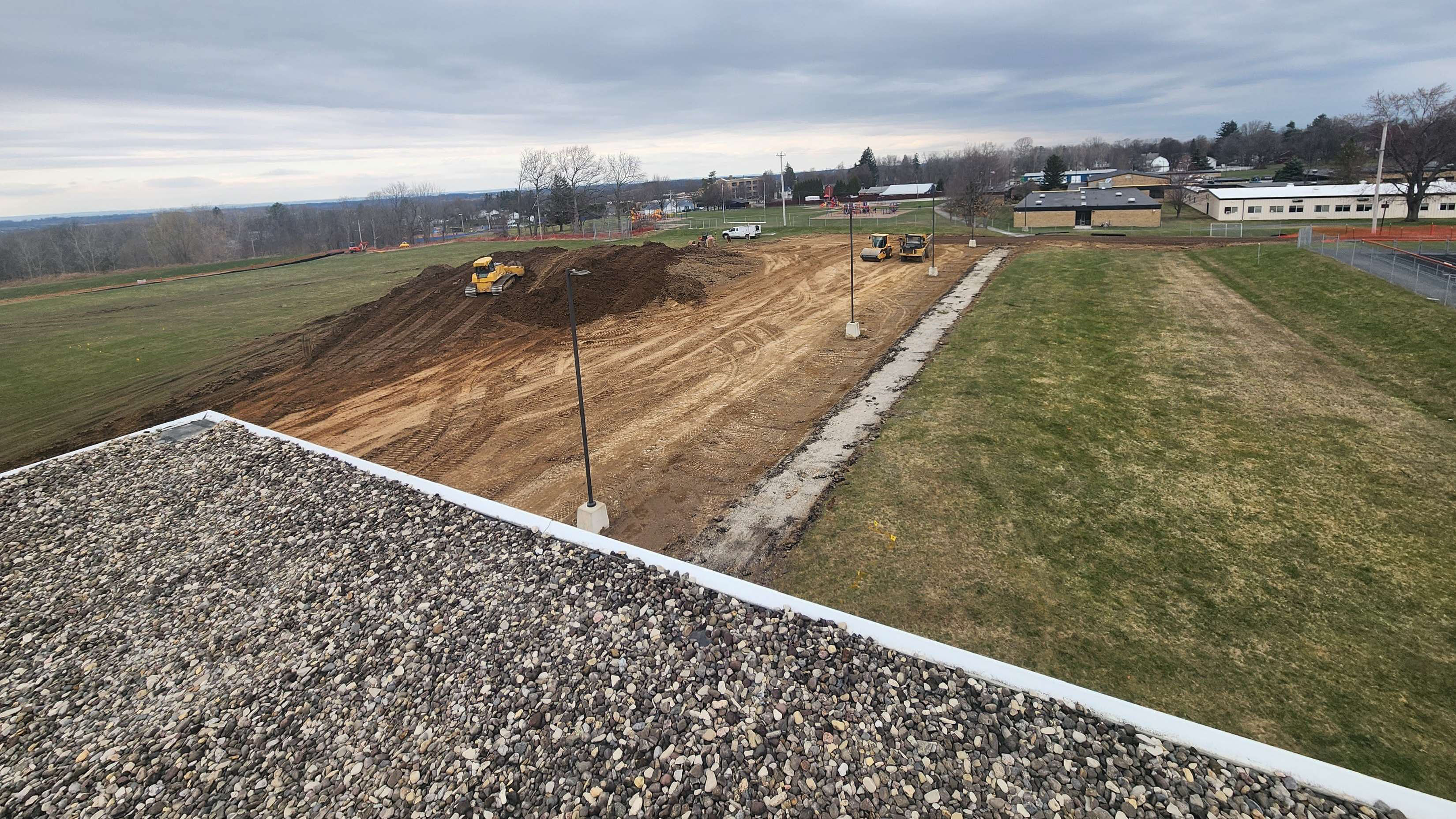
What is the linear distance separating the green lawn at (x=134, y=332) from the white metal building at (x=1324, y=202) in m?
75.4

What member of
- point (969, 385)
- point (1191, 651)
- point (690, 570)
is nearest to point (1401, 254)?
point (969, 385)

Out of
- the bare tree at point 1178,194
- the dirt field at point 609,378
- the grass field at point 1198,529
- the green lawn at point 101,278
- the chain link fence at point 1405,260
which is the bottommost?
the grass field at point 1198,529

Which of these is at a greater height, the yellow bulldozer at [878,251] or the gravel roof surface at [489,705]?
the yellow bulldozer at [878,251]

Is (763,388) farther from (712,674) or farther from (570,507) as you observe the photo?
(712,674)

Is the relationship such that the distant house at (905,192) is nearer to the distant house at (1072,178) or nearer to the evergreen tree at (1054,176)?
the distant house at (1072,178)

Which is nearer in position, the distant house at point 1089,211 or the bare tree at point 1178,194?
the distant house at point 1089,211

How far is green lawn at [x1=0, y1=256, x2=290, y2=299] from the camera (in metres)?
62.1

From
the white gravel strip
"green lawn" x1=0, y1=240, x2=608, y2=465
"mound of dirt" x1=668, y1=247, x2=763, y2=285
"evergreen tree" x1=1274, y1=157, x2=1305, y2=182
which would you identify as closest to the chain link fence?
the white gravel strip

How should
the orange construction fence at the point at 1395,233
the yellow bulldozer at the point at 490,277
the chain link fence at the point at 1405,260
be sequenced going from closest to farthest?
the chain link fence at the point at 1405,260 < the yellow bulldozer at the point at 490,277 < the orange construction fence at the point at 1395,233

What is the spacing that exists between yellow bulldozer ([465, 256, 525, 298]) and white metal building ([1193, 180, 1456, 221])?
231 feet

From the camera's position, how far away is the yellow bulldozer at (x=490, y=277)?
35500 millimetres

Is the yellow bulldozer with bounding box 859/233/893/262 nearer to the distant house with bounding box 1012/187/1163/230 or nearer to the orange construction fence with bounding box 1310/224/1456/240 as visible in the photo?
the orange construction fence with bounding box 1310/224/1456/240

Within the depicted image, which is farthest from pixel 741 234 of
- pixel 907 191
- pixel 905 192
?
pixel 907 191

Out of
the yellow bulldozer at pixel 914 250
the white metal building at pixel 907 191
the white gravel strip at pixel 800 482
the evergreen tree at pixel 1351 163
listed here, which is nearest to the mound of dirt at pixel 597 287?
the white gravel strip at pixel 800 482
